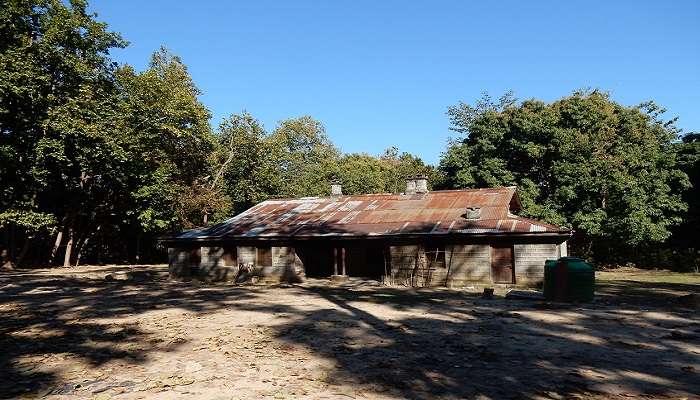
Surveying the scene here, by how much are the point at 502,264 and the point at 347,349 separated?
1270 cm

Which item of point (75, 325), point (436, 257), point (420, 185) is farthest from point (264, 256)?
point (75, 325)

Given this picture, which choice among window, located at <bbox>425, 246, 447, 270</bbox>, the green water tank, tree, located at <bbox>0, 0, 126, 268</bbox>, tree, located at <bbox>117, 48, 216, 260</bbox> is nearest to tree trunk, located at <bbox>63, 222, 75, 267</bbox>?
tree, located at <bbox>0, 0, 126, 268</bbox>

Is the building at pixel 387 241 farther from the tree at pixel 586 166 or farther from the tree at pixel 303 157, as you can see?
the tree at pixel 303 157

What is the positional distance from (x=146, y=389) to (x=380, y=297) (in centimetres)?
1028

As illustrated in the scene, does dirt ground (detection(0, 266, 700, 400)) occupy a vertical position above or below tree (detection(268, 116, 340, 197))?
below

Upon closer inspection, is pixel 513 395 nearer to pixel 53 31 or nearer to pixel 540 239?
pixel 540 239

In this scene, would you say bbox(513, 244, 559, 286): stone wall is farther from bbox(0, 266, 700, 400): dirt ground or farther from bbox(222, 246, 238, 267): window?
bbox(222, 246, 238, 267): window

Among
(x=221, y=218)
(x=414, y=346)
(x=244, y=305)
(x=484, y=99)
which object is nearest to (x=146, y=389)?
(x=414, y=346)

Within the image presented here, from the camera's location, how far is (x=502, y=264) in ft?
62.3

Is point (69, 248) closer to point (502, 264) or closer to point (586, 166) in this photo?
point (502, 264)

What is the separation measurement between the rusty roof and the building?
0.05 metres

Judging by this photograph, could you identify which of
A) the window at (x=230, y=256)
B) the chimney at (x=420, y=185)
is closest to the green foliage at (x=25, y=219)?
the window at (x=230, y=256)

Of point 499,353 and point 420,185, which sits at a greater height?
point 420,185

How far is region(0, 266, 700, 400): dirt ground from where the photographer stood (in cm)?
608
